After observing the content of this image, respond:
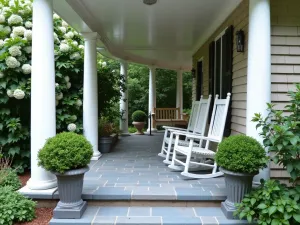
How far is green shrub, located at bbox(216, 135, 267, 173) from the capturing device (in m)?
2.35

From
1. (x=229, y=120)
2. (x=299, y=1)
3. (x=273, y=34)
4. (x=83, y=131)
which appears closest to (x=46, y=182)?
(x=83, y=131)

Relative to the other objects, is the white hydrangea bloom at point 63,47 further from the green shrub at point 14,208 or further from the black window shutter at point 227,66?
the black window shutter at point 227,66

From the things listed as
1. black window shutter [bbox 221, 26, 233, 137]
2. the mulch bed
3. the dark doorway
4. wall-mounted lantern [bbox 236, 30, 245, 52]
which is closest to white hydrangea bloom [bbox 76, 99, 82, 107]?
the mulch bed

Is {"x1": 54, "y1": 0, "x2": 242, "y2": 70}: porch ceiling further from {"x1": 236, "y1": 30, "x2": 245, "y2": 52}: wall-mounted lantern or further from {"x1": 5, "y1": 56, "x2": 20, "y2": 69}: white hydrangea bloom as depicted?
{"x1": 5, "y1": 56, "x2": 20, "y2": 69}: white hydrangea bloom

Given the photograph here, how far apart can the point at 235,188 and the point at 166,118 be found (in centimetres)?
631

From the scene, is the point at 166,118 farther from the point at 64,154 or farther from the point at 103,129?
the point at 64,154

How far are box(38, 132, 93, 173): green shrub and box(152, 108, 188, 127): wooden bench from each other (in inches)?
223

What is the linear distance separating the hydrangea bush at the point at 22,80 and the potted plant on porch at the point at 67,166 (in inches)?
59.5

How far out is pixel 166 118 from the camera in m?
8.75

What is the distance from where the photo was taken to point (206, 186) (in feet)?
9.82

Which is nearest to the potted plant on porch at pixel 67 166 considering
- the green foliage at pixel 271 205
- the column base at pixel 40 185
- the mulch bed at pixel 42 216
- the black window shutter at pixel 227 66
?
the mulch bed at pixel 42 216

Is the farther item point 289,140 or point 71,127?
point 71,127

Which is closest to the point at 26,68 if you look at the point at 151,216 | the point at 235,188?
the point at 151,216

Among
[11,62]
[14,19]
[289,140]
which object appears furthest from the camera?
[14,19]
